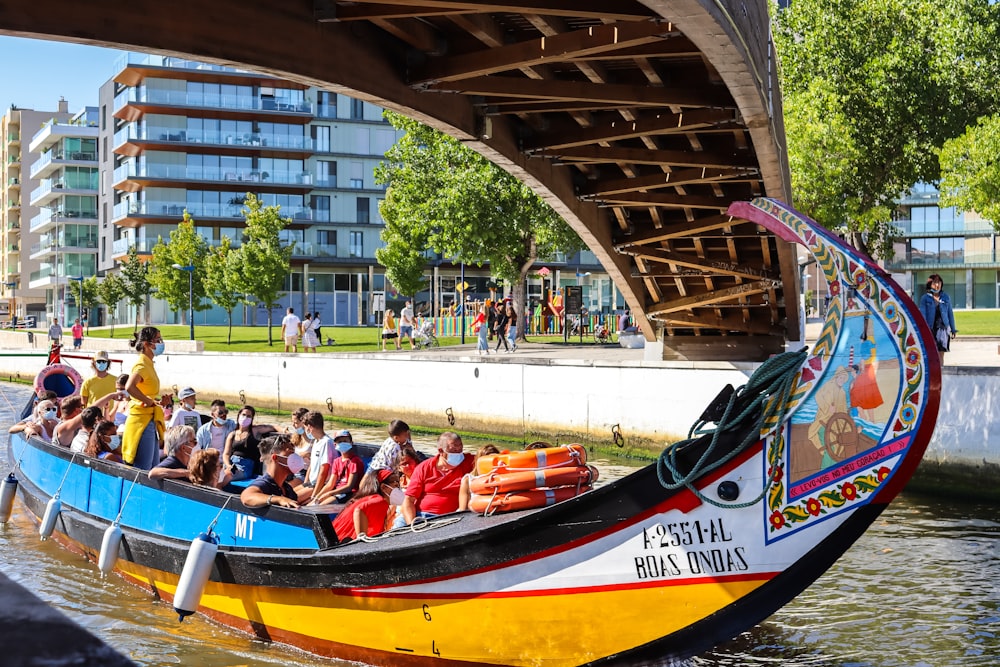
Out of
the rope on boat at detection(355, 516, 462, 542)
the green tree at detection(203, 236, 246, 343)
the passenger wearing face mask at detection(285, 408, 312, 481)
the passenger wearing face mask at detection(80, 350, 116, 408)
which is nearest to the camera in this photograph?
the rope on boat at detection(355, 516, 462, 542)

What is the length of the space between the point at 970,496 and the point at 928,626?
5946mm

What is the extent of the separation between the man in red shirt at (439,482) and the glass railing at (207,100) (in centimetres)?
5388

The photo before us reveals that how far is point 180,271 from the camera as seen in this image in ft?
154

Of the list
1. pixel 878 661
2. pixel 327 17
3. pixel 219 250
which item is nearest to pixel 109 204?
pixel 219 250

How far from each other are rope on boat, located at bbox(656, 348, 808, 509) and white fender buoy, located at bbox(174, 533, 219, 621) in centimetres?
397

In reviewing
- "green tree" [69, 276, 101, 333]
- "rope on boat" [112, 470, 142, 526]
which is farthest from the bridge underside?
"green tree" [69, 276, 101, 333]

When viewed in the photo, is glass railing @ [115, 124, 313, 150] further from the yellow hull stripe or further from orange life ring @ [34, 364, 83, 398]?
the yellow hull stripe

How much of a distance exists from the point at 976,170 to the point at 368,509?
907 inches

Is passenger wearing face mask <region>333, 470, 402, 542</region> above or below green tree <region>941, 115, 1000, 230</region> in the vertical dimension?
below

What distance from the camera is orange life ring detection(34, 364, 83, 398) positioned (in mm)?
17656

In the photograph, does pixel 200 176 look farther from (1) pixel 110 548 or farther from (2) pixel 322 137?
(1) pixel 110 548

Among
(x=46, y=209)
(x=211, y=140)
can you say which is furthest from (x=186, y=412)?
(x=46, y=209)

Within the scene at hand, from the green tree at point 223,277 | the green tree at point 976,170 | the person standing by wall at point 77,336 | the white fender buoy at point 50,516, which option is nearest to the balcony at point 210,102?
the green tree at point 223,277

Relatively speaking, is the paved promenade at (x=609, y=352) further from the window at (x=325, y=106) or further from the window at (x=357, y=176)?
the window at (x=325, y=106)
